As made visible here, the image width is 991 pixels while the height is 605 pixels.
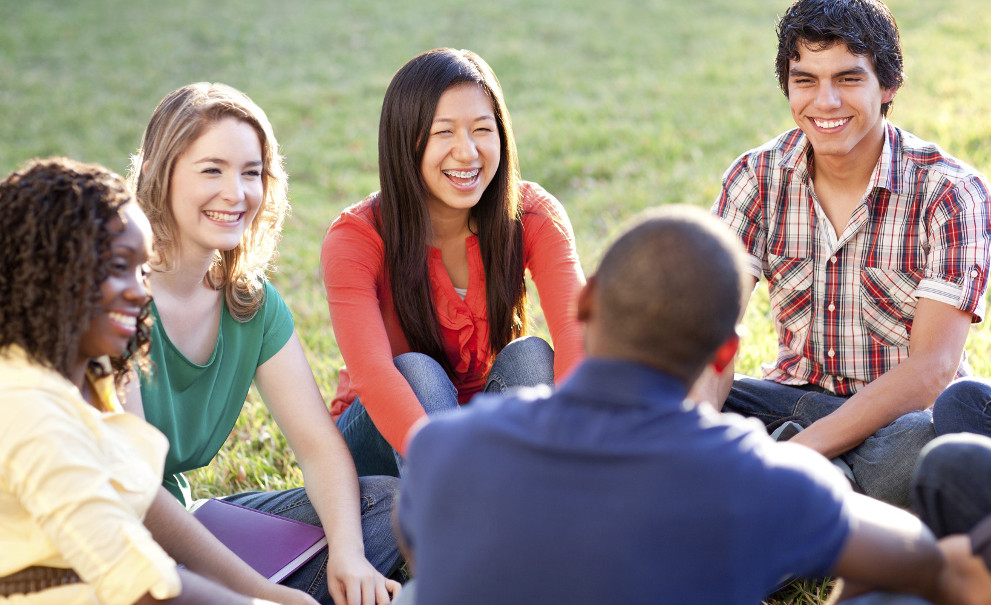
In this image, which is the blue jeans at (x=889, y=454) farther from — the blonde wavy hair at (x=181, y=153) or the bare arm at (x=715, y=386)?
the blonde wavy hair at (x=181, y=153)

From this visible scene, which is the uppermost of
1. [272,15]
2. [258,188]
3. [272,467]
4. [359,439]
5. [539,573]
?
[272,15]

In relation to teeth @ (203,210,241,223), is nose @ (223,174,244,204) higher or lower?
higher

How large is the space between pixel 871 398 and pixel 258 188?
82.6 inches

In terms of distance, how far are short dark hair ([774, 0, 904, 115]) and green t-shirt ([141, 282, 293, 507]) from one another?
2.04 m

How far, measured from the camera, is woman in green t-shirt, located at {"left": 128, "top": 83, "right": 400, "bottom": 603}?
2934 mm

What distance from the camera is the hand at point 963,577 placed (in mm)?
1745

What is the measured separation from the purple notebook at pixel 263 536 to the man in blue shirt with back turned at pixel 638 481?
1346 millimetres

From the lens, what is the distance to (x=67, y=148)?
30.5 ft

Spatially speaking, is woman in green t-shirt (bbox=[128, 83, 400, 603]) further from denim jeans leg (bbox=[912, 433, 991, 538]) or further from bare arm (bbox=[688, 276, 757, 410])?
denim jeans leg (bbox=[912, 433, 991, 538])

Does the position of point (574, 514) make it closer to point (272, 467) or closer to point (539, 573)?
point (539, 573)

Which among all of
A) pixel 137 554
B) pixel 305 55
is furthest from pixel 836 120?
pixel 305 55

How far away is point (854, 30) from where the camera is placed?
320 centimetres

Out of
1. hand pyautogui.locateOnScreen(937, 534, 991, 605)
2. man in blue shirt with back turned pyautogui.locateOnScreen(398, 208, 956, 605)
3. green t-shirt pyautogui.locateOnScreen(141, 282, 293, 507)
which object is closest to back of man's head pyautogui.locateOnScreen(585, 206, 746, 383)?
man in blue shirt with back turned pyautogui.locateOnScreen(398, 208, 956, 605)

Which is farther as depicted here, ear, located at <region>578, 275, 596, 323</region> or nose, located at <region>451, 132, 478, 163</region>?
nose, located at <region>451, 132, 478, 163</region>
